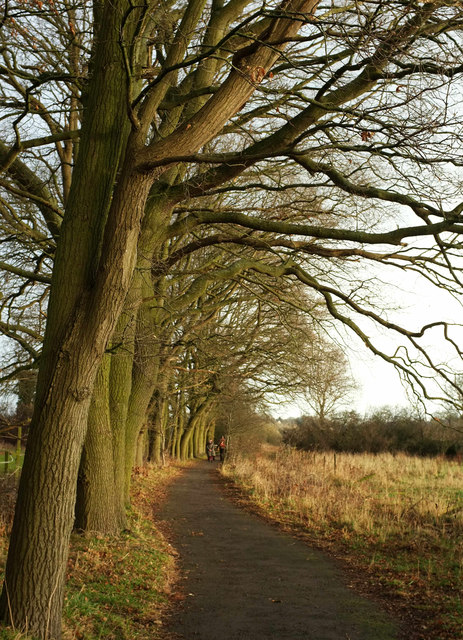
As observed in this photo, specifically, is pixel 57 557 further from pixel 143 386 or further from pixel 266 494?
pixel 266 494

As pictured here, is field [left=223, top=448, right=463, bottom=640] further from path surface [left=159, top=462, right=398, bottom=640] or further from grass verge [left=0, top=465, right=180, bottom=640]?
grass verge [left=0, top=465, right=180, bottom=640]

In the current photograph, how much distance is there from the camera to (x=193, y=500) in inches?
A: 618

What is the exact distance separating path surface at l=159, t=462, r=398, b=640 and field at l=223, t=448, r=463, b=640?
0.56 metres

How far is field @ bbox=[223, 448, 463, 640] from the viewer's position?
22.6ft

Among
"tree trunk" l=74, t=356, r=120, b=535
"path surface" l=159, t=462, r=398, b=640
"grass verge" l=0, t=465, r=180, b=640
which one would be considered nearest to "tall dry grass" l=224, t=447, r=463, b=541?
"path surface" l=159, t=462, r=398, b=640

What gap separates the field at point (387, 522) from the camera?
6.88 m

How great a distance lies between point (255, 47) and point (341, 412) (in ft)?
110

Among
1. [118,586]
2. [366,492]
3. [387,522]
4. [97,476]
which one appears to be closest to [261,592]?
[118,586]

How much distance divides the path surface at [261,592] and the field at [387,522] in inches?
21.9

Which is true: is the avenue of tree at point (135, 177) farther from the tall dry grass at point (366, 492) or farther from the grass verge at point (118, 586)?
the tall dry grass at point (366, 492)

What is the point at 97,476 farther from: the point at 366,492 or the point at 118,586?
the point at 366,492

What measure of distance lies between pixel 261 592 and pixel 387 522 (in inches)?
167

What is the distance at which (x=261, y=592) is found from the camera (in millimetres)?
7035

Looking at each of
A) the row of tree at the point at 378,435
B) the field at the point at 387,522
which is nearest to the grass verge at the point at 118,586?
the field at the point at 387,522
